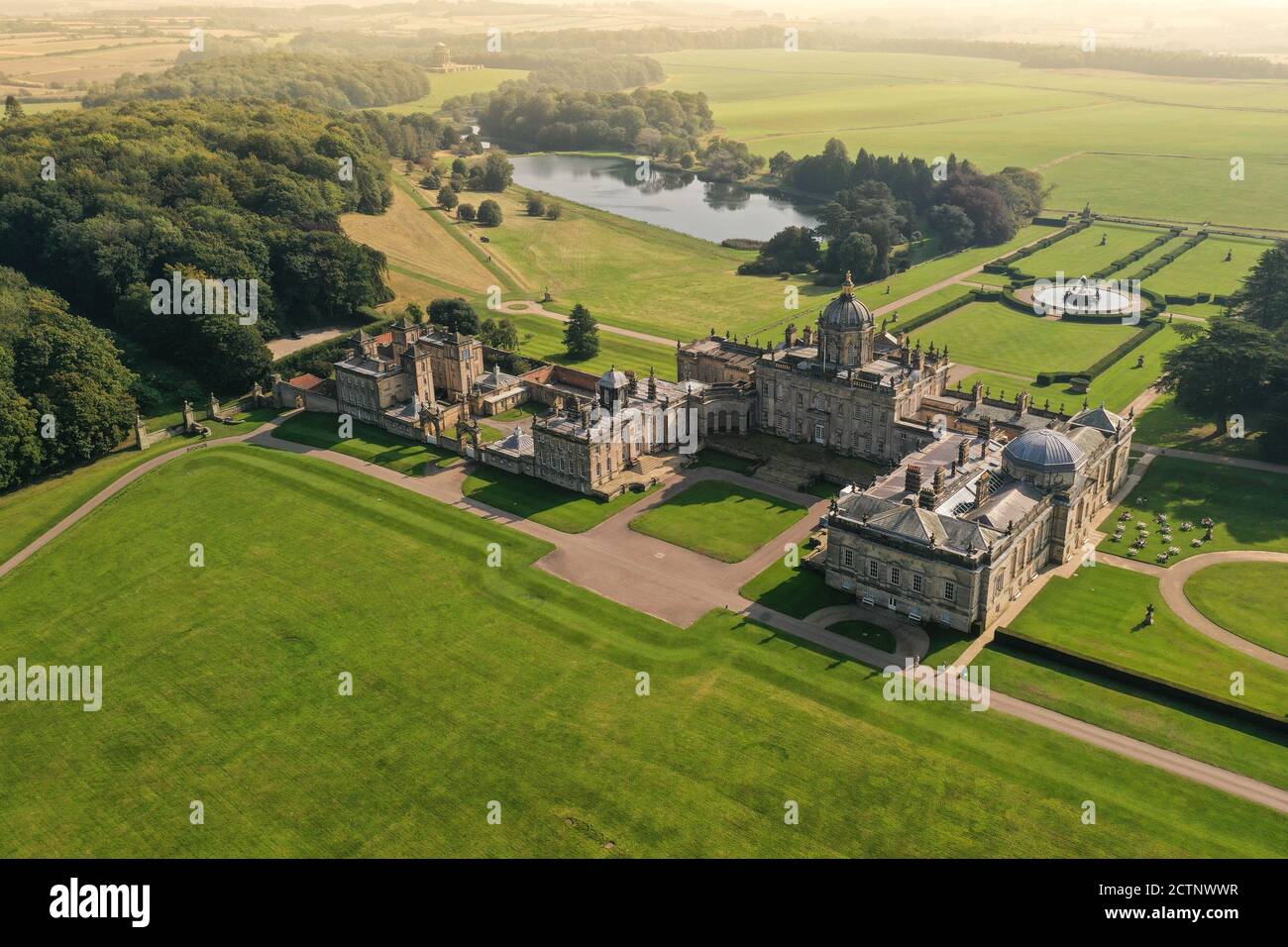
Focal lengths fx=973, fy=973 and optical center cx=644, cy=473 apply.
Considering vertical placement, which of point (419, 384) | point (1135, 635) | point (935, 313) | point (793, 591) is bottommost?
point (1135, 635)

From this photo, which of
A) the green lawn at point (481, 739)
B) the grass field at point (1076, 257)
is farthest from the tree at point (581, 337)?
the grass field at point (1076, 257)

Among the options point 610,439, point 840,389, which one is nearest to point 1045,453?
point 840,389

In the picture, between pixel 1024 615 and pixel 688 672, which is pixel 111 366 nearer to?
pixel 688 672

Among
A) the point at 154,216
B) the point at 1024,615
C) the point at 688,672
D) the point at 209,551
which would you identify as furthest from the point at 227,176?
the point at 1024,615

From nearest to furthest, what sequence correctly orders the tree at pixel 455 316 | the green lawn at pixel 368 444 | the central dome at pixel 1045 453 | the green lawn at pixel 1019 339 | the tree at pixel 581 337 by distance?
the central dome at pixel 1045 453, the green lawn at pixel 368 444, the green lawn at pixel 1019 339, the tree at pixel 581 337, the tree at pixel 455 316

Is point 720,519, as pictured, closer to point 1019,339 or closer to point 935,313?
point 1019,339

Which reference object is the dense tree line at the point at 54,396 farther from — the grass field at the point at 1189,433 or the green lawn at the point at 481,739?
the grass field at the point at 1189,433
